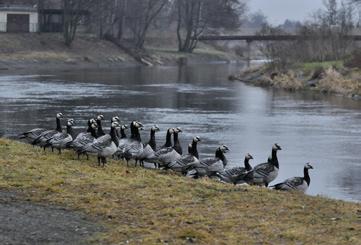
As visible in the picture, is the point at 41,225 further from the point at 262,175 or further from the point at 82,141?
the point at 262,175

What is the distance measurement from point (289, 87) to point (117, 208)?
4811 centimetres

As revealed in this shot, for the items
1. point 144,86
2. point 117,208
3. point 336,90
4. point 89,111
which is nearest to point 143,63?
point 144,86

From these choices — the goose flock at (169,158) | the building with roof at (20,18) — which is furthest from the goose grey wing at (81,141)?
the building with roof at (20,18)

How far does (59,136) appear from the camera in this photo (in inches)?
740

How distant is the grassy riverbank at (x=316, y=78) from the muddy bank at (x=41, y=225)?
41562 millimetres

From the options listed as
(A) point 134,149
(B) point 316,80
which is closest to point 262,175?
(A) point 134,149

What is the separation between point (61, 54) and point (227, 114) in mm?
51576

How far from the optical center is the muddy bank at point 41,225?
363 inches

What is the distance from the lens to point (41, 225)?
9922 mm

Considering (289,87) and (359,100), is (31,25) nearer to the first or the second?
(289,87)

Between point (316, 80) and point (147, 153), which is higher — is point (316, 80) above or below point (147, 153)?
below

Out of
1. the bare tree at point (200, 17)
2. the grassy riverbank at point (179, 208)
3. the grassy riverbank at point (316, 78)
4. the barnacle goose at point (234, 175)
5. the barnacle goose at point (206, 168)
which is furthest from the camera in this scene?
the bare tree at point (200, 17)

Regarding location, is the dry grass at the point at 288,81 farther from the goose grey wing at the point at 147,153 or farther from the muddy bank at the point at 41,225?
the muddy bank at the point at 41,225

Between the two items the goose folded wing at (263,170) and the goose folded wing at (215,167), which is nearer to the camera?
the goose folded wing at (263,170)
